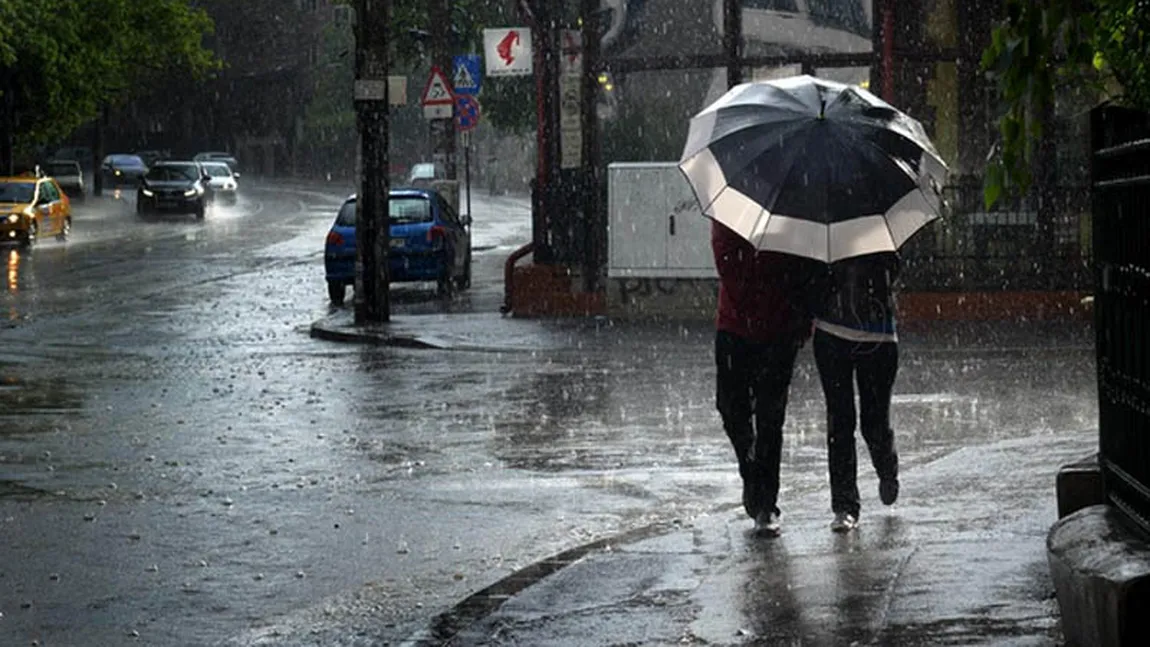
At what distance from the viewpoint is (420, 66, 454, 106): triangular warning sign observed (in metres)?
32.9

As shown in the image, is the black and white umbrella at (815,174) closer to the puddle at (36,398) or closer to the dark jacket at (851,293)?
the dark jacket at (851,293)

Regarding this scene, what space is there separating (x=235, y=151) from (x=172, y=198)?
187 feet

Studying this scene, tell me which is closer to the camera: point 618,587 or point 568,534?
point 618,587

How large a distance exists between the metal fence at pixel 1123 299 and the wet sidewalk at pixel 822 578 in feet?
1.80

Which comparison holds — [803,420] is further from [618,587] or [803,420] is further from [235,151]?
[235,151]

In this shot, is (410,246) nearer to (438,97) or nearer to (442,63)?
(438,97)

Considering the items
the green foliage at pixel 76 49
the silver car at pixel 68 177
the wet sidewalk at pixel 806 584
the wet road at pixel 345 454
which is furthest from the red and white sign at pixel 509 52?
the silver car at pixel 68 177

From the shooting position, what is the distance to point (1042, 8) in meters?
5.65

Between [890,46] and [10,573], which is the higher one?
[890,46]

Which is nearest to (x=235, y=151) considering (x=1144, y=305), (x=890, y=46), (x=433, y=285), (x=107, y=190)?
(x=107, y=190)

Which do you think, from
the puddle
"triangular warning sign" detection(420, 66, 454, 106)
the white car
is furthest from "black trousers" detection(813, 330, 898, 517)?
the white car

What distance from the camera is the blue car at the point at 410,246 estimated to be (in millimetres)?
29500

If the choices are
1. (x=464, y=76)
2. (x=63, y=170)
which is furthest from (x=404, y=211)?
(x=63, y=170)

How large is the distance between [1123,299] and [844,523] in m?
2.71
